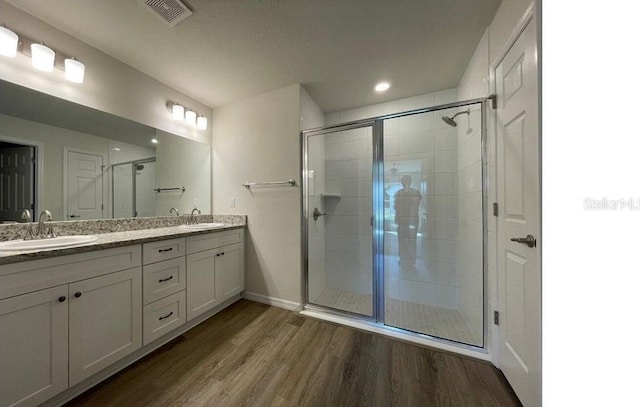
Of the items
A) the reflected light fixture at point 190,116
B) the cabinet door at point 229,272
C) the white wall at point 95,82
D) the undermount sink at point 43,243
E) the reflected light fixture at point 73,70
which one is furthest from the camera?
the reflected light fixture at point 190,116

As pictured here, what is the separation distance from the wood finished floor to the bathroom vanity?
0.16m

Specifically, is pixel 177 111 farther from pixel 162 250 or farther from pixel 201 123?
pixel 162 250

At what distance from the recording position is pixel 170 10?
1294 mm

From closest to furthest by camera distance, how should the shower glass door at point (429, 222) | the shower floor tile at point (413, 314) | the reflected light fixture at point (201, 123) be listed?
the shower floor tile at point (413, 314) < the shower glass door at point (429, 222) < the reflected light fixture at point (201, 123)

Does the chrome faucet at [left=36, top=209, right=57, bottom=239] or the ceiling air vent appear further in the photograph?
the chrome faucet at [left=36, top=209, right=57, bottom=239]

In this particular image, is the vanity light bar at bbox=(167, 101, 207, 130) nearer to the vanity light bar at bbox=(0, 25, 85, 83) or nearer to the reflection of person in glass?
the vanity light bar at bbox=(0, 25, 85, 83)

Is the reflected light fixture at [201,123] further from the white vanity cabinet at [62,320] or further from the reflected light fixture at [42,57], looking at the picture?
the white vanity cabinet at [62,320]

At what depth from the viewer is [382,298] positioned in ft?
6.27

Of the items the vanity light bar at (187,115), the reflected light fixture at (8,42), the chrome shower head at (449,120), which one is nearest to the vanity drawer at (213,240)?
the vanity light bar at (187,115)

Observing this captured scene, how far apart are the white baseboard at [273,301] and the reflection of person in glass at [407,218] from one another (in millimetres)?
1256

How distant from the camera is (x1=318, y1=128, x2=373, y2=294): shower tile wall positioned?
94.0 inches

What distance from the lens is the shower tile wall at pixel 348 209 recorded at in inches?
94.0

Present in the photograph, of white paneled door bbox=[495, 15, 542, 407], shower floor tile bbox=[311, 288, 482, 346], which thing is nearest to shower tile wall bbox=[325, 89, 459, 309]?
shower floor tile bbox=[311, 288, 482, 346]
